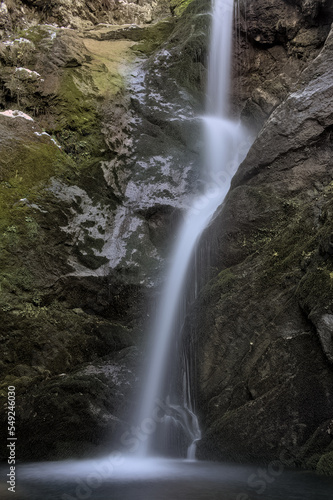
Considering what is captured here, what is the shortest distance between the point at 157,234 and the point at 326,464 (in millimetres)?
8099

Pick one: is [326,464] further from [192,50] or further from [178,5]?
[178,5]

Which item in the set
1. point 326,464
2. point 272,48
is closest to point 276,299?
point 326,464

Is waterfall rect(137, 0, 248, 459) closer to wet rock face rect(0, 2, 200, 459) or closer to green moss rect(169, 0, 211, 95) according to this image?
green moss rect(169, 0, 211, 95)

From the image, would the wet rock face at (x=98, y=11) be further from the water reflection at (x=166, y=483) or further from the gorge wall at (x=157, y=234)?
the water reflection at (x=166, y=483)

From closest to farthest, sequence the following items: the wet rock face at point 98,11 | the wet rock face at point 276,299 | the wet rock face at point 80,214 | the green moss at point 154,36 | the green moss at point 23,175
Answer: the wet rock face at point 276,299, the wet rock face at point 80,214, the green moss at point 23,175, the green moss at point 154,36, the wet rock face at point 98,11

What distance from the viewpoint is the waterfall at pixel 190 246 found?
8125 mm

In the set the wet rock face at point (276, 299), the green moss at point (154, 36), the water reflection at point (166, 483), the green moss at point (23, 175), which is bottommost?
the water reflection at point (166, 483)

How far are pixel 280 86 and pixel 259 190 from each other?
7.11 meters

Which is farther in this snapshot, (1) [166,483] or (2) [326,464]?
(1) [166,483]

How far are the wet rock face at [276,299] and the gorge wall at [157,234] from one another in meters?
0.03

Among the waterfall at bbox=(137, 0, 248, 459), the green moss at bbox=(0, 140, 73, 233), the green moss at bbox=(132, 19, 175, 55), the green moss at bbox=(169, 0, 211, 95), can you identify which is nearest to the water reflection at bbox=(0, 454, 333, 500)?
the waterfall at bbox=(137, 0, 248, 459)

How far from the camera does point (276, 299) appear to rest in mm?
7508

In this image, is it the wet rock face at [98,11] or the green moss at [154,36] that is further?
the wet rock face at [98,11]

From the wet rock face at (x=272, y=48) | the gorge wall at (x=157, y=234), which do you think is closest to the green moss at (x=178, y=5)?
the gorge wall at (x=157, y=234)
